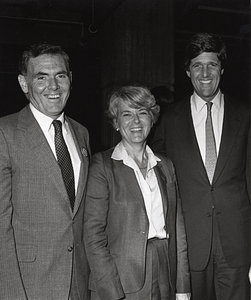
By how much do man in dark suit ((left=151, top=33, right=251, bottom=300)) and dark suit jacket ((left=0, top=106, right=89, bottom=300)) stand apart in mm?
891

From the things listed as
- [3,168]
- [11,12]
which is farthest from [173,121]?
[11,12]

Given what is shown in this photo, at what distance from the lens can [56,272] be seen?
2.06m

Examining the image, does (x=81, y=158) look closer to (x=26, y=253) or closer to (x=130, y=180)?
(x=130, y=180)

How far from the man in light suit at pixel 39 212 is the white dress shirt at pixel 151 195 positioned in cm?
28

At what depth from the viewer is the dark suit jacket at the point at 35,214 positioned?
6.40 feet

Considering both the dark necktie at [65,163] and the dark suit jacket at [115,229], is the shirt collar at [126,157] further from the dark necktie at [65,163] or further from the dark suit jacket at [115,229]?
the dark necktie at [65,163]

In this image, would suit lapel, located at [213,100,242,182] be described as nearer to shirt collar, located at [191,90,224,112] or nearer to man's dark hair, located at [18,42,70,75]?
shirt collar, located at [191,90,224,112]

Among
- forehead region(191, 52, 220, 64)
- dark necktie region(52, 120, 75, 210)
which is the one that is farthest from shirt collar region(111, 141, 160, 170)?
forehead region(191, 52, 220, 64)

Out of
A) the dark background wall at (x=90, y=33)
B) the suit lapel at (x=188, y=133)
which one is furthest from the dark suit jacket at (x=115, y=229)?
the dark background wall at (x=90, y=33)

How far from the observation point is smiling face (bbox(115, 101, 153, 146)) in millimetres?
2336

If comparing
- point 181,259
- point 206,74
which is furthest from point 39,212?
point 206,74

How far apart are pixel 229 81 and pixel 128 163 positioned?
9141mm

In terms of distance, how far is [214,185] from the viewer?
8.47 feet

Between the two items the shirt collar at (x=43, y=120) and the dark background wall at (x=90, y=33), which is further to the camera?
the dark background wall at (x=90, y=33)
